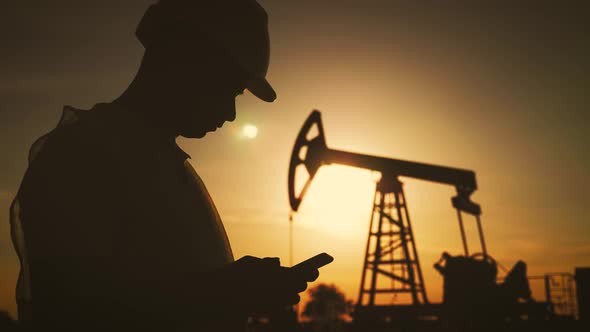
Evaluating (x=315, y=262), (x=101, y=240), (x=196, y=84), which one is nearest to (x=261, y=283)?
(x=315, y=262)

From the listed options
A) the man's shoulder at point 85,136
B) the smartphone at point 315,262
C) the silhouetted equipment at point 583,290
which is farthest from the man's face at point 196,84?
the silhouetted equipment at point 583,290

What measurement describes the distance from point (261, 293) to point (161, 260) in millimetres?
196

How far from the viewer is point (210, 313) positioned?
2.92ft

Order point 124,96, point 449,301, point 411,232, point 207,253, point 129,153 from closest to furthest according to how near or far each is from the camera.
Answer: point 129,153, point 207,253, point 124,96, point 449,301, point 411,232

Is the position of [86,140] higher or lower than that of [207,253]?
higher

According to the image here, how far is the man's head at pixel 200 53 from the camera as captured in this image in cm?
121

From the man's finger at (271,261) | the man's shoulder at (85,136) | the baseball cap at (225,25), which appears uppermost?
the baseball cap at (225,25)

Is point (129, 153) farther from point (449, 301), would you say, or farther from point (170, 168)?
point (449, 301)

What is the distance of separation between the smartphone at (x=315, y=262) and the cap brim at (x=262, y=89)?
503 mm

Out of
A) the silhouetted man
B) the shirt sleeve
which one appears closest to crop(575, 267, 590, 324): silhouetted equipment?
the silhouetted man

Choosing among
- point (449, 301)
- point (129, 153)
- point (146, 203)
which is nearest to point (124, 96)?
point (129, 153)

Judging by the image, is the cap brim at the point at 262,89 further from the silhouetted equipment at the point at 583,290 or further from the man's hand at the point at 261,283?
the silhouetted equipment at the point at 583,290

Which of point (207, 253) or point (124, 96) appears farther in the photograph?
point (124, 96)

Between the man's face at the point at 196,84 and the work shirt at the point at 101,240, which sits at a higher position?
the man's face at the point at 196,84
